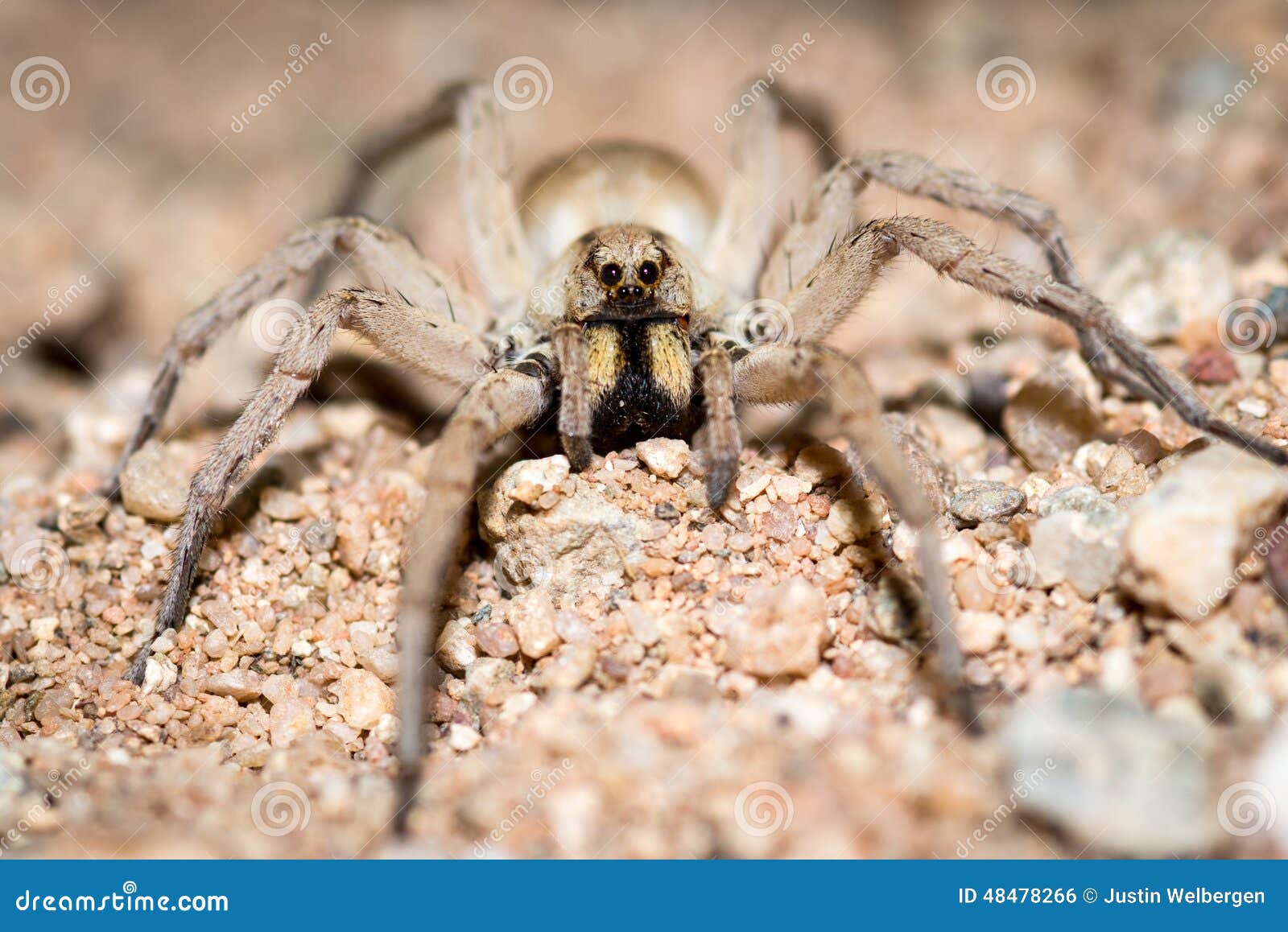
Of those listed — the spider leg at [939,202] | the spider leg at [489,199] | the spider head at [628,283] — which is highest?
the spider leg at [489,199]

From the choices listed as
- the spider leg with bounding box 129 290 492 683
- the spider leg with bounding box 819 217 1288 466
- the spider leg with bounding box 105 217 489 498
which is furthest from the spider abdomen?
the spider leg with bounding box 129 290 492 683

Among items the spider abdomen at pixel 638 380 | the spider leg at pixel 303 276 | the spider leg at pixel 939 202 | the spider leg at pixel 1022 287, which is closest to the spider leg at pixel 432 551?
the spider abdomen at pixel 638 380

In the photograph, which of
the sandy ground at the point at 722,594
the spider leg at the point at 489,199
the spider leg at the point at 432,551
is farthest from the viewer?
the spider leg at the point at 489,199

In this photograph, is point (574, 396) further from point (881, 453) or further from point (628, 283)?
point (881, 453)

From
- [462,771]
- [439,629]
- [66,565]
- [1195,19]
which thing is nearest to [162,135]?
[66,565]

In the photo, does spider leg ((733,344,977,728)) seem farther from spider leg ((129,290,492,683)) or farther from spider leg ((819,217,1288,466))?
spider leg ((129,290,492,683))

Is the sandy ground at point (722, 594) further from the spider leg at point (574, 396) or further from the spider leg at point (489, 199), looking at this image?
the spider leg at point (489, 199)

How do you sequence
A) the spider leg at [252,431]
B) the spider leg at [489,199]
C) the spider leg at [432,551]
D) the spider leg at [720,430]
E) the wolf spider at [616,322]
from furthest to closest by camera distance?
the spider leg at [489,199] → the spider leg at [252,431] → the spider leg at [720,430] → the wolf spider at [616,322] → the spider leg at [432,551]
